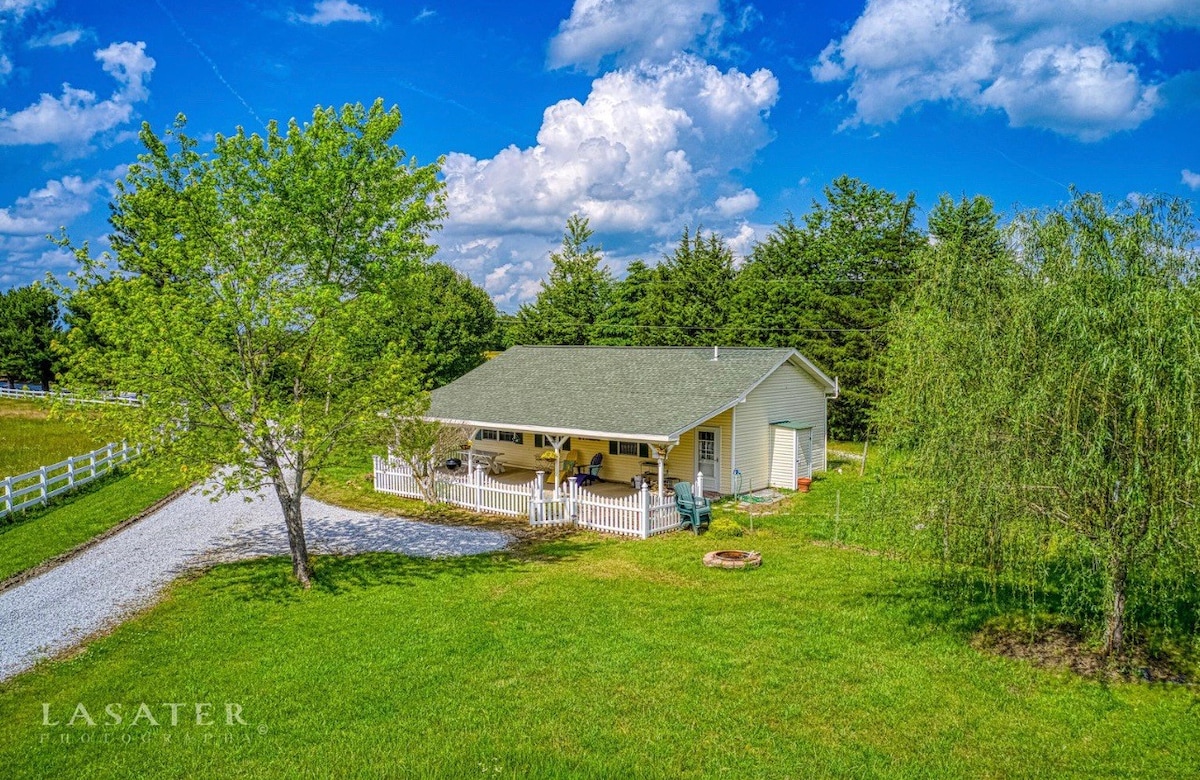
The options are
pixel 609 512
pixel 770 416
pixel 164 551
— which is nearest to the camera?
pixel 164 551

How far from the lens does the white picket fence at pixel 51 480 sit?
62.6 feet

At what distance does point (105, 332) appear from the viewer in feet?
41.7

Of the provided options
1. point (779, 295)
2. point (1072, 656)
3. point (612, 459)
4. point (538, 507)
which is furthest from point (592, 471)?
point (779, 295)

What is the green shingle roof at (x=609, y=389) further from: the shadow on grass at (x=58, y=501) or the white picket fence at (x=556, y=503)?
the shadow on grass at (x=58, y=501)

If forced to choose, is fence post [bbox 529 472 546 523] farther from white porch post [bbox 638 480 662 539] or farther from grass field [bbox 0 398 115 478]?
grass field [bbox 0 398 115 478]

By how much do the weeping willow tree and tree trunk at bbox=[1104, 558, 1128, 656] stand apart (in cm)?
3

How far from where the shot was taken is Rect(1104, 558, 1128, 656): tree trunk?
8.51 meters

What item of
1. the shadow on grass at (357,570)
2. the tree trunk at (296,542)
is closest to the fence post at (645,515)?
the shadow on grass at (357,570)

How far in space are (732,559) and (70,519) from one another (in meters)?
17.0

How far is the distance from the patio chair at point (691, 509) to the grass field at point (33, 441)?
16688mm

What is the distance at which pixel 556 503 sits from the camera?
61.9 feet

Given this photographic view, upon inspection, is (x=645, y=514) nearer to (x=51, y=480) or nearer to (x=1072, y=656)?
(x=1072, y=656)

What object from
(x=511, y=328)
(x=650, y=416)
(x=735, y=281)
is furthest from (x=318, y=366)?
(x=511, y=328)

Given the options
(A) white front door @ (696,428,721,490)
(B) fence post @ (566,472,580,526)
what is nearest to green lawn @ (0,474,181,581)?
(B) fence post @ (566,472,580,526)
